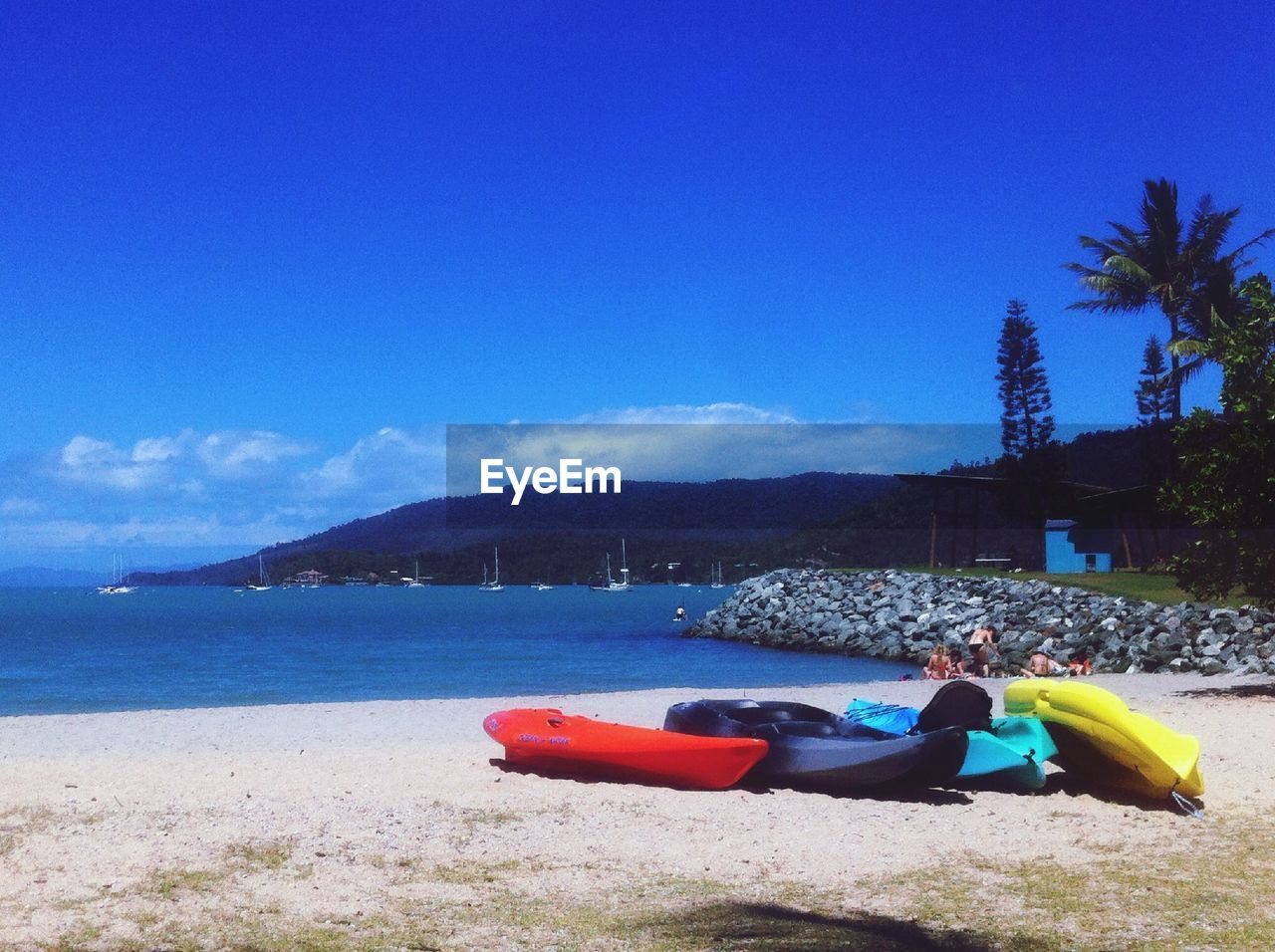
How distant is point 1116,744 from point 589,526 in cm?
7983

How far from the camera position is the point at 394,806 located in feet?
25.8

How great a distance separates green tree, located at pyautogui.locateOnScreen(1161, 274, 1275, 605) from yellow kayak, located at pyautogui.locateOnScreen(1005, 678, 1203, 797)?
5974mm

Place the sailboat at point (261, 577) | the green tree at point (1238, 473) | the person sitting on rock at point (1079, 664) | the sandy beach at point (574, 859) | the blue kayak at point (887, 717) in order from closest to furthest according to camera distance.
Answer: the sandy beach at point (574, 859)
the blue kayak at point (887, 717)
the green tree at point (1238, 473)
the person sitting on rock at point (1079, 664)
the sailboat at point (261, 577)

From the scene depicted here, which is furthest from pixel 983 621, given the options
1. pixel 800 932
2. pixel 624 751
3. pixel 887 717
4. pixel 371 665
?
pixel 800 932

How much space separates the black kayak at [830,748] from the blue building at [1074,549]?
→ 99.8ft

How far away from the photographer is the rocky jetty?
2066 cm

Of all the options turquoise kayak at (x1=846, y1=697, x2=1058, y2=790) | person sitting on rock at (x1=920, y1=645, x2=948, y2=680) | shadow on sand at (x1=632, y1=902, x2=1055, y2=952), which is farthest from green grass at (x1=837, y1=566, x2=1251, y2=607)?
shadow on sand at (x1=632, y1=902, x2=1055, y2=952)

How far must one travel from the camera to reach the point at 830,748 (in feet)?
27.9

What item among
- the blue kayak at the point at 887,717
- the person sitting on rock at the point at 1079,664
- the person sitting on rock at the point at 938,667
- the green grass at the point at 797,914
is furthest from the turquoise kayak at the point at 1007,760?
the person sitting on rock at the point at 1079,664

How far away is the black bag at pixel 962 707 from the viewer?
29.1 feet

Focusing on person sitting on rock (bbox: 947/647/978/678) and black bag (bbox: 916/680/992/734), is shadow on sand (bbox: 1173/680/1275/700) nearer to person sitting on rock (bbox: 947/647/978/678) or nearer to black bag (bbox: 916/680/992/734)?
person sitting on rock (bbox: 947/647/978/678)

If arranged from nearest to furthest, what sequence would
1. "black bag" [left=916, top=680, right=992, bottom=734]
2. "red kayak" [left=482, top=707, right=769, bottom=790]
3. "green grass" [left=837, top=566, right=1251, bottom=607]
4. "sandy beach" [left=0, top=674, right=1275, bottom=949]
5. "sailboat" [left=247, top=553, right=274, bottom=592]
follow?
1. "sandy beach" [left=0, top=674, right=1275, bottom=949]
2. "red kayak" [left=482, top=707, right=769, bottom=790]
3. "black bag" [left=916, top=680, right=992, bottom=734]
4. "green grass" [left=837, top=566, right=1251, bottom=607]
5. "sailboat" [left=247, top=553, right=274, bottom=592]

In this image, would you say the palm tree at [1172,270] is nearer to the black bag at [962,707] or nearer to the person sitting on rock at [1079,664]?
the person sitting on rock at [1079,664]

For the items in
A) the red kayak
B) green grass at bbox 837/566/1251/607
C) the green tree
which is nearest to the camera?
the red kayak
